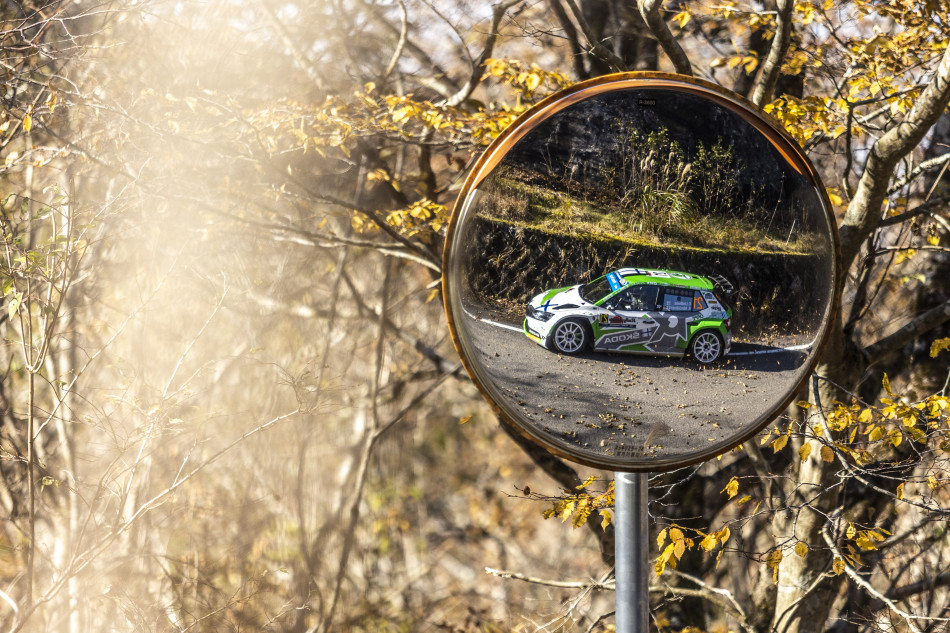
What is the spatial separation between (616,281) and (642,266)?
5 centimetres

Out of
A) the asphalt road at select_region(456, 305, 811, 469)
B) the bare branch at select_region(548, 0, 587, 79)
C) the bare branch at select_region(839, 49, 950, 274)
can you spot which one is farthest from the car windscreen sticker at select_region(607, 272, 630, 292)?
the bare branch at select_region(548, 0, 587, 79)

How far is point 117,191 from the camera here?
3602mm

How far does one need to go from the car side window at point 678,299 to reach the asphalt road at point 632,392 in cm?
8

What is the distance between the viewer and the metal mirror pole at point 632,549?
1.02 metres

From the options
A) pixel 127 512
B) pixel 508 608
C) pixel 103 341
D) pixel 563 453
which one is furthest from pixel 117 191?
pixel 508 608

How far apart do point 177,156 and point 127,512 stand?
2.21 meters

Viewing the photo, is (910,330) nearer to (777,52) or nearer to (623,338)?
(777,52)

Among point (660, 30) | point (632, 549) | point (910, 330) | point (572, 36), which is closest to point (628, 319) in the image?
point (632, 549)

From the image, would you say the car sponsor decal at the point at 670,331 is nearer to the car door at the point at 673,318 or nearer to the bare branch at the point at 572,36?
the car door at the point at 673,318

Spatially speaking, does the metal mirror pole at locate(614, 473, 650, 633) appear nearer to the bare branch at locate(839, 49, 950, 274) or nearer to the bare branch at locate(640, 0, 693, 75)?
the bare branch at locate(640, 0, 693, 75)

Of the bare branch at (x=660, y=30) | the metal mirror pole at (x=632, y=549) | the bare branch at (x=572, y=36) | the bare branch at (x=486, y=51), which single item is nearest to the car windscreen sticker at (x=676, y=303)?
the metal mirror pole at (x=632, y=549)

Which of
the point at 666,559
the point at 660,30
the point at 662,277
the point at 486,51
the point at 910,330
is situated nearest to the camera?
the point at 662,277

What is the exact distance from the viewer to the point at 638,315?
100cm

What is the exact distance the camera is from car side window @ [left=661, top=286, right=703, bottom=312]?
988 mm
